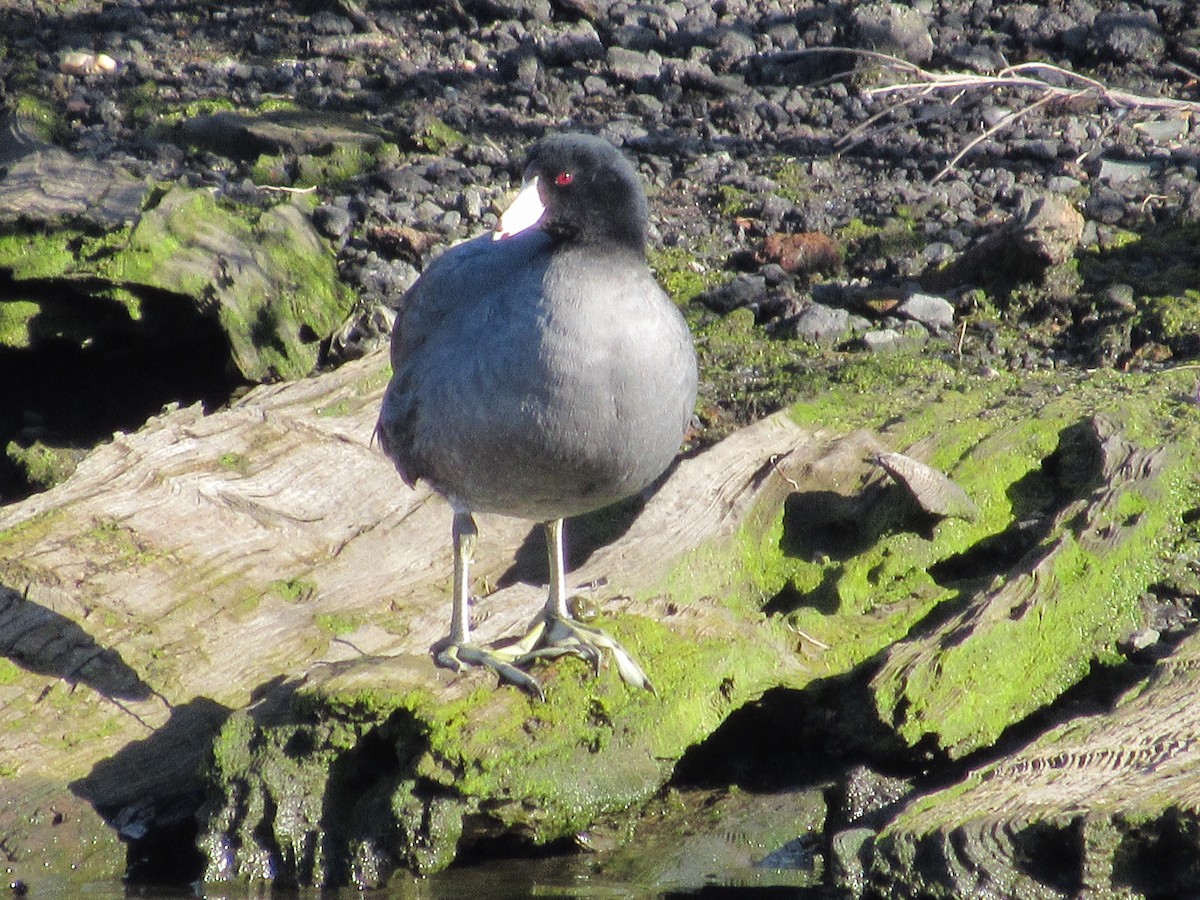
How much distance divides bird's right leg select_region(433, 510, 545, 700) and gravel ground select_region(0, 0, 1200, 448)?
189cm

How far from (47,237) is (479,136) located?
3335 mm

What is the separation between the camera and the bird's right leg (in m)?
3.86

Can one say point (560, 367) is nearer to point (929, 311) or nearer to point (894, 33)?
point (929, 311)

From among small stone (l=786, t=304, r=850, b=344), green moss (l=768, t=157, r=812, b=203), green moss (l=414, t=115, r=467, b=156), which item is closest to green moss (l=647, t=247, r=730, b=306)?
small stone (l=786, t=304, r=850, b=344)

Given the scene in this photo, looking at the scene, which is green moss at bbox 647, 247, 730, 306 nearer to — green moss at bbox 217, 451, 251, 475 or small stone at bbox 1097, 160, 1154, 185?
small stone at bbox 1097, 160, 1154, 185

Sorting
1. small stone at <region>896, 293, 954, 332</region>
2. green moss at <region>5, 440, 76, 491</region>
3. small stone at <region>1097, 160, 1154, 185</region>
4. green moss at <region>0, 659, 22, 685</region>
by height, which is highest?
green moss at <region>0, 659, 22, 685</region>

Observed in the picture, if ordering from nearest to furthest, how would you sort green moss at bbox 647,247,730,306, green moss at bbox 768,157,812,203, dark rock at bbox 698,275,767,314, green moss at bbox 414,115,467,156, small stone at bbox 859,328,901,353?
small stone at bbox 859,328,901,353
dark rock at bbox 698,275,767,314
green moss at bbox 647,247,730,306
green moss at bbox 768,157,812,203
green moss at bbox 414,115,467,156

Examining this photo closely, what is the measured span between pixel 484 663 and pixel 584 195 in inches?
49.4

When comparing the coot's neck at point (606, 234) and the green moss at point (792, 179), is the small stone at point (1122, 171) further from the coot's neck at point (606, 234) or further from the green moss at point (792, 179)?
the coot's neck at point (606, 234)

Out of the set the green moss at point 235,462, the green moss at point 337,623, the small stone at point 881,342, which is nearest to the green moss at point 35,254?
the green moss at point 235,462

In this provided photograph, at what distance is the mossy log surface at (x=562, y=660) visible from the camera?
3.61m

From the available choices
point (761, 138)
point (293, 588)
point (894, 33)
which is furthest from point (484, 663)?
point (894, 33)

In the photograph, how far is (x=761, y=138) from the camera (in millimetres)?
8438

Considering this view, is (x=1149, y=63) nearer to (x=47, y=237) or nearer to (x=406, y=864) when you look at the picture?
(x=47, y=237)
